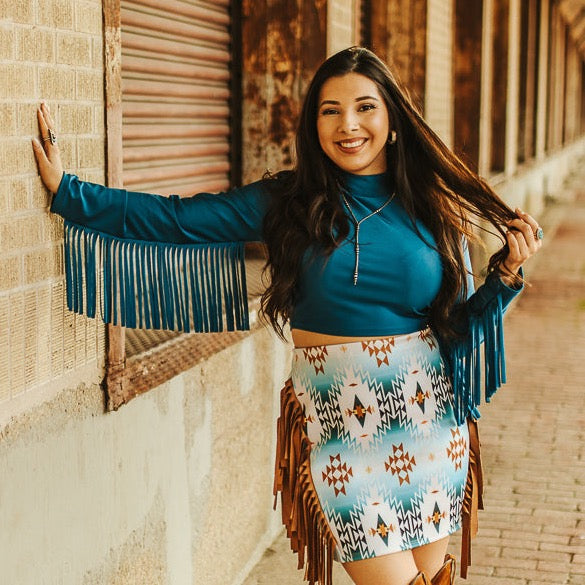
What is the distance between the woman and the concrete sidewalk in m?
1.54

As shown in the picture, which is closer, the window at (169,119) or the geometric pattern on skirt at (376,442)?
the geometric pattern on skirt at (376,442)

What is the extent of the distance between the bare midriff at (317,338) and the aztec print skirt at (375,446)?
2 centimetres

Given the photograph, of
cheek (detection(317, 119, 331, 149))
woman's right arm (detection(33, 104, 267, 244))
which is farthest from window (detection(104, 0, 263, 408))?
cheek (detection(317, 119, 331, 149))

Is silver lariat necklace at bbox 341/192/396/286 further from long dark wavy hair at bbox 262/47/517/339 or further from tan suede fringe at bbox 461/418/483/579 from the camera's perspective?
tan suede fringe at bbox 461/418/483/579

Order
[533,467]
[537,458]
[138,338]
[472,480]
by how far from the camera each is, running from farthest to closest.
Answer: [537,458] < [533,467] < [138,338] < [472,480]

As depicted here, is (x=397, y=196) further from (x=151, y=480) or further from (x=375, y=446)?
(x=151, y=480)

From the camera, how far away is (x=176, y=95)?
4.50 m

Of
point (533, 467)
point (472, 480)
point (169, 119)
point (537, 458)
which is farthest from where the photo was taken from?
point (537, 458)

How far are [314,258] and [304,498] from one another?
671mm

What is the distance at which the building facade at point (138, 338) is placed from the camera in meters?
2.61

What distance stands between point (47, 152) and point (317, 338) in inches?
34.1

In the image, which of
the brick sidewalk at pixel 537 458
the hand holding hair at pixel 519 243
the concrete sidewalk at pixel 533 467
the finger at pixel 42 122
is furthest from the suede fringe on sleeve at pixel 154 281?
the brick sidewalk at pixel 537 458

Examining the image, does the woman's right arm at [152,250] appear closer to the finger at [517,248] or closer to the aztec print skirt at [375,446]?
the aztec print skirt at [375,446]

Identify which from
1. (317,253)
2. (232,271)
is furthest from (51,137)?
(317,253)
